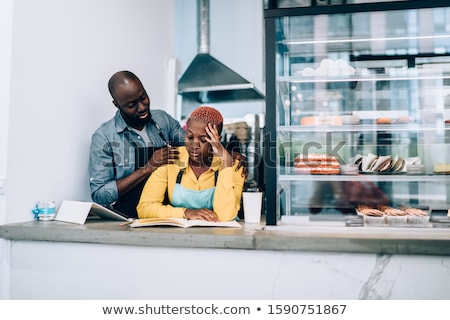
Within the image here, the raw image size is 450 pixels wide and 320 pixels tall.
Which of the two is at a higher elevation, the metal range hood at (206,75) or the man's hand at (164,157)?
the metal range hood at (206,75)

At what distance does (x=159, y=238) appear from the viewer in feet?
5.91

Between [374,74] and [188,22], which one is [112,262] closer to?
[374,74]

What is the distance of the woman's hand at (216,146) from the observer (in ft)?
7.31

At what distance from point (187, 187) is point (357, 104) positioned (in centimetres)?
125

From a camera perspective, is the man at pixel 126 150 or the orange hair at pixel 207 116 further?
the man at pixel 126 150

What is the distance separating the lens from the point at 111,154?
8.43ft

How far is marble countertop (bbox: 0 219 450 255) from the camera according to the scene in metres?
1.69

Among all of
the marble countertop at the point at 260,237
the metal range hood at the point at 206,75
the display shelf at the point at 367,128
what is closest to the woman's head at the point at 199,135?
the display shelf at the point at 367,128

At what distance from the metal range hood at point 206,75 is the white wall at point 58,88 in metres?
1.07

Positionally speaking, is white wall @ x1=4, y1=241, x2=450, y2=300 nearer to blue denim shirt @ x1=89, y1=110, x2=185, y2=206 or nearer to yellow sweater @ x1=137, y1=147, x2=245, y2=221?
yellow sweater @ x1=137, y1=147, x2=245, y2=221

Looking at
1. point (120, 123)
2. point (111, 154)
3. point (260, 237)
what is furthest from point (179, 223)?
point (120, 123)

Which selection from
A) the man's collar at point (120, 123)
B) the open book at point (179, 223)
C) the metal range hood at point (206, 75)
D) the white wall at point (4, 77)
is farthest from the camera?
the metal range hood at point (206, 75)

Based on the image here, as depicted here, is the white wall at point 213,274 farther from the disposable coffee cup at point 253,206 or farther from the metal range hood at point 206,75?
the metal range hood at point 206,75
